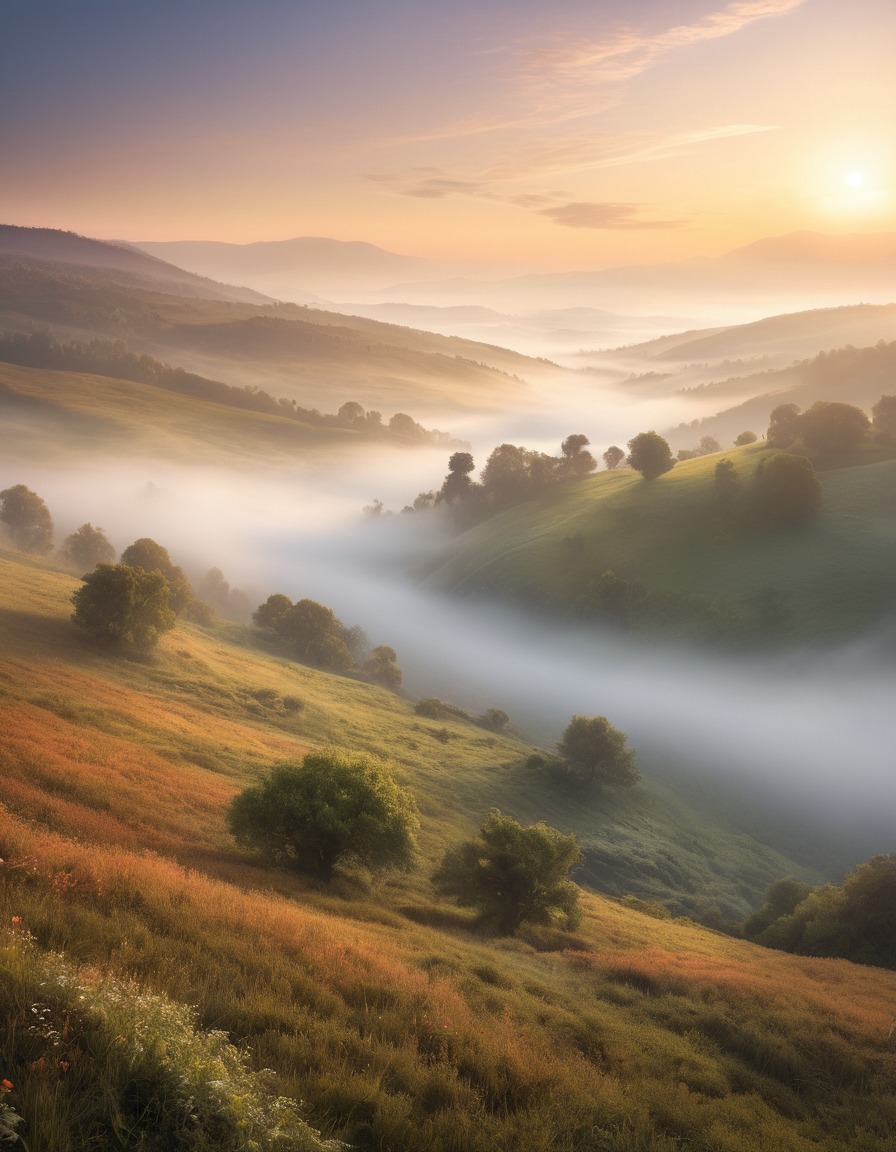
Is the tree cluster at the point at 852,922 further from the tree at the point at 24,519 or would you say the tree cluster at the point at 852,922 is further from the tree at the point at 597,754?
the tree at the point at 24,519

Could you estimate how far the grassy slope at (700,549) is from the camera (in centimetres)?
10125

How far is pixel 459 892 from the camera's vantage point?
33375 millimetres

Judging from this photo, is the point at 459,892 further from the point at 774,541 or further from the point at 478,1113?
the point at 774,541

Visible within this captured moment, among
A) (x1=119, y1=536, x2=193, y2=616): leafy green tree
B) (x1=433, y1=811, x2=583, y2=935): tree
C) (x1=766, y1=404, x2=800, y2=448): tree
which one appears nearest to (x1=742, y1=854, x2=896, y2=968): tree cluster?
(x1=433, y1=811, x2=583, y2=935): tree

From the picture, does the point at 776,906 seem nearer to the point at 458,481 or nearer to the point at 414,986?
the point at 414,986

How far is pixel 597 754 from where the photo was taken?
71.8 m

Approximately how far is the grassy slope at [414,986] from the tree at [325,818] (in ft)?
4.88

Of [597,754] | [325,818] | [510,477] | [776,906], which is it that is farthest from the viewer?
[510,477]

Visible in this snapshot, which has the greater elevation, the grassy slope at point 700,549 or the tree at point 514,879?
the grassy slope at point 700,549

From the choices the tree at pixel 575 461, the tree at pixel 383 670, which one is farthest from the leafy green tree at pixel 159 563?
the tree at pixel 575 461

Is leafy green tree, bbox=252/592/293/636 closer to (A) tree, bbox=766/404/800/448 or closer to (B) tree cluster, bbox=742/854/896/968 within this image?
(B) tree cluster, bbox=742/854/896/968

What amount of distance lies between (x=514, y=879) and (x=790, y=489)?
342 feet

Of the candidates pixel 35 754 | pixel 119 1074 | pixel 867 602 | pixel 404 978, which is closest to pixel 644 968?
pixel 404 978

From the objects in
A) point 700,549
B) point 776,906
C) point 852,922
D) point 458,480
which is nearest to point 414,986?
point 852,922
